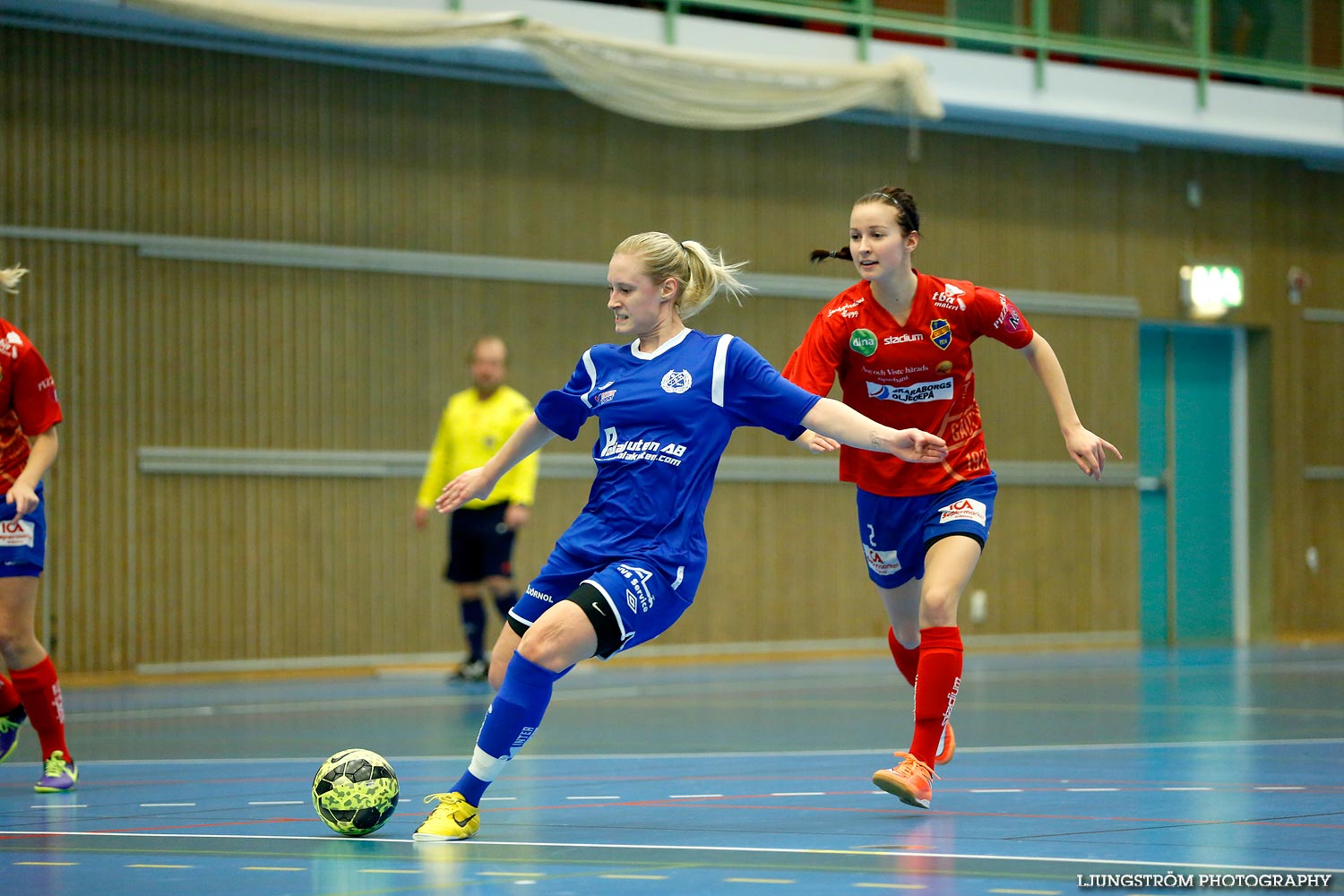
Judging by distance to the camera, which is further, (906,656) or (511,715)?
(906,656)

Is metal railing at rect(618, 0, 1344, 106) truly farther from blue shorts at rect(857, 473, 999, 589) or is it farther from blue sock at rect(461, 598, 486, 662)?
blue shorts at rect(857, 473, 999, 589)

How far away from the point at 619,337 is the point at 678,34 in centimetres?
247

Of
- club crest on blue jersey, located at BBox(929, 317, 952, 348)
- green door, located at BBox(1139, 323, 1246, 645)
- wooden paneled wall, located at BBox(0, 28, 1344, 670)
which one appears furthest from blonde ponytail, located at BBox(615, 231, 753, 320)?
green door, located at BBox(1139, 323, 1246, 645)

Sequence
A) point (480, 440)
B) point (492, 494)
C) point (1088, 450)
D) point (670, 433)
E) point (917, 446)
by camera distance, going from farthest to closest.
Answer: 1. point (480, 440)
2. point (492, 494)
3. point (1088, 450)
4. point (670, 433)
5. point (917, 446)

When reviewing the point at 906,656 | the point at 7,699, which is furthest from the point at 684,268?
the point at 7,699

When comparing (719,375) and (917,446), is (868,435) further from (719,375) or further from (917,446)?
(719,375)

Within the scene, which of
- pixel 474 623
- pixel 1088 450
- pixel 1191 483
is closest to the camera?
pixel 1088 450

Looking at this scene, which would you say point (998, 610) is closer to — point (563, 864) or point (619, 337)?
point (619, 337)

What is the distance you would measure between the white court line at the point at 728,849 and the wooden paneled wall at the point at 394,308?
7530mm

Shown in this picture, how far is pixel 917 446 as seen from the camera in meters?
4.53

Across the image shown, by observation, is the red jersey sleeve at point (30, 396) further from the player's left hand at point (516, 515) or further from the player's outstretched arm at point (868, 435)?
the player's left hand at point (516, 515)

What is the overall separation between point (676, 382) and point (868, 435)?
58 cm

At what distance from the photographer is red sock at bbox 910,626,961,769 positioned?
17.7 ft

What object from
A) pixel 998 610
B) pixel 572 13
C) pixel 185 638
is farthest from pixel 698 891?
pixel 998 610
